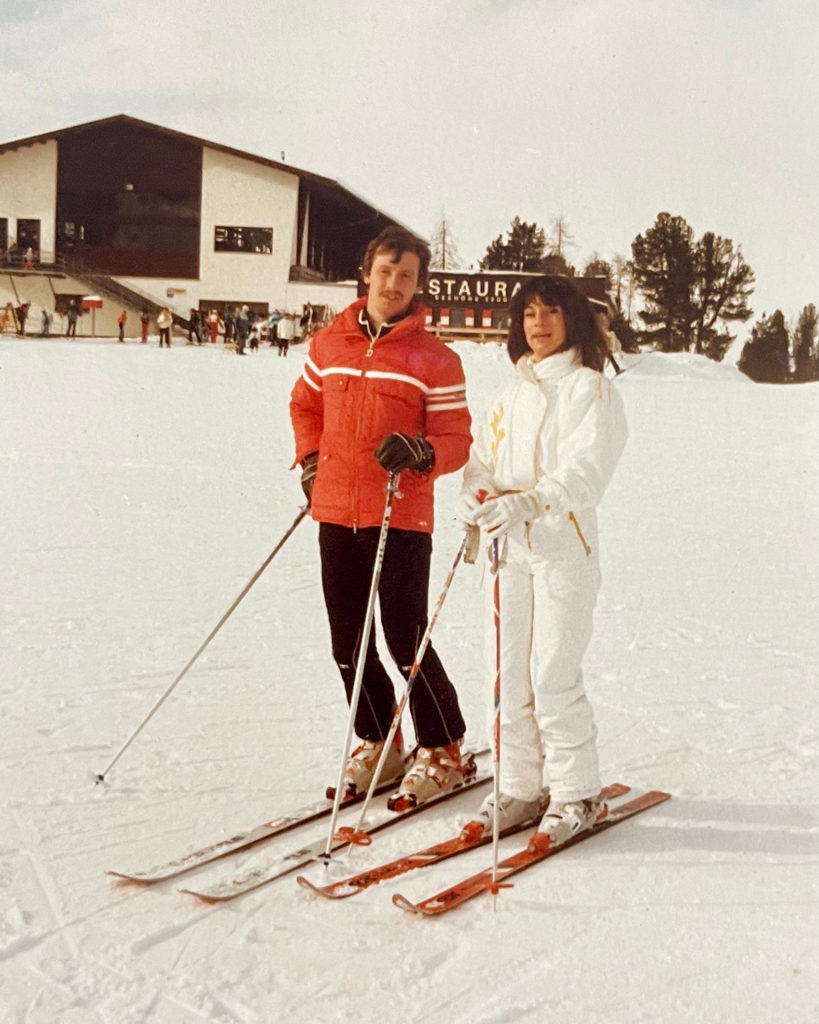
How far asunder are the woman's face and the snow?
4.27 ft

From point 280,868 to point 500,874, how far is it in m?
0.52

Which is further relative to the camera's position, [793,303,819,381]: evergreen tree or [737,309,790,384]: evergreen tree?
[737,309,790,384]: evergreen tree

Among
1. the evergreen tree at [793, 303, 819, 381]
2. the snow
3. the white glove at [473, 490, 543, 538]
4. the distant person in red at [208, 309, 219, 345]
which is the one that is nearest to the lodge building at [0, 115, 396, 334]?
A: the distant person in red at [208, 309, 219, 345]

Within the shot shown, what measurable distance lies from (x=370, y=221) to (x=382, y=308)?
19.7 meters

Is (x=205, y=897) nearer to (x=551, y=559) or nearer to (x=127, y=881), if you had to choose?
(x=127, y=881)

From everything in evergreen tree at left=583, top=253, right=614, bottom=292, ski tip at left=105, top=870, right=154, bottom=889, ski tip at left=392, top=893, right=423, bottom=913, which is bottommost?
ski tip at left=105, top=870, right=154, bottom=889

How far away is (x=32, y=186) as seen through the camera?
824 inches

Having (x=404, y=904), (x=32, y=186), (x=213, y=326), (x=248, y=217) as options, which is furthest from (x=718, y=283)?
(x=32, y=186)

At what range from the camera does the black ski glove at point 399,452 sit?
2.62 meters

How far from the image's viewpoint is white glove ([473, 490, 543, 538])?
246 cm

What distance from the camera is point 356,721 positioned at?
10.0 ft

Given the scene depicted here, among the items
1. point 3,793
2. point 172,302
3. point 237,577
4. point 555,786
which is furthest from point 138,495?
point 172,302

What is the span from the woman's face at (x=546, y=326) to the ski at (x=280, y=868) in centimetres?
130

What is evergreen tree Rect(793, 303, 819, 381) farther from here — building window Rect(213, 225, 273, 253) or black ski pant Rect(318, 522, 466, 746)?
building window Rect(213, 225, 273, 253)
